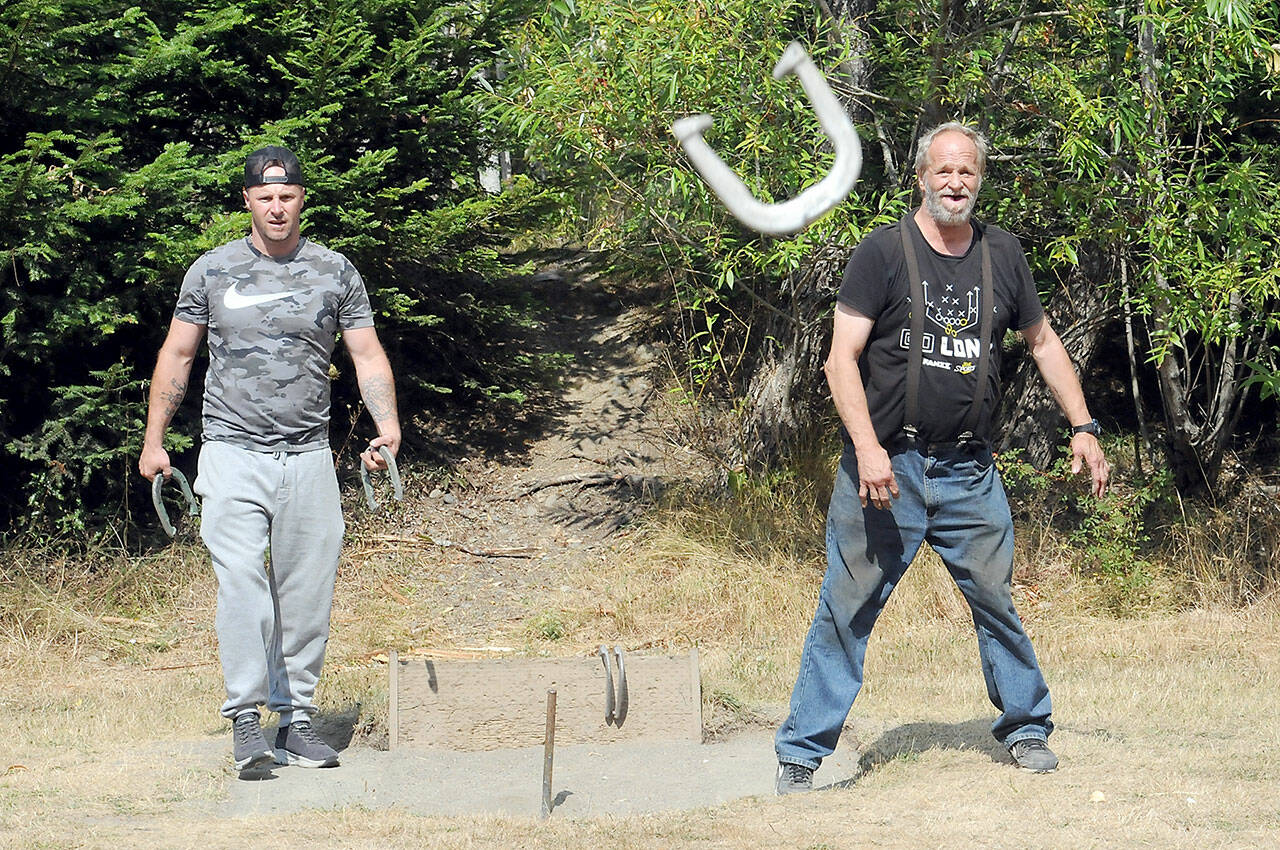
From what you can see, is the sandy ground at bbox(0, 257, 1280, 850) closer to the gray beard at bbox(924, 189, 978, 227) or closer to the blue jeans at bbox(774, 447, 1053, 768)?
the blue jeans at bbox(774, 447, 1053, 768)

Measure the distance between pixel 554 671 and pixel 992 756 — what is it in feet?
5.50

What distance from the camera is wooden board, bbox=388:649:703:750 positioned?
17.6ft

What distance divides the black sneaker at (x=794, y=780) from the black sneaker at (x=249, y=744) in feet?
5.83

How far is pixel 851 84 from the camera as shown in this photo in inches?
313

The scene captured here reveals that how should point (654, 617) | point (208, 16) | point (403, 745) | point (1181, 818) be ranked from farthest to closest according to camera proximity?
point (208, 16), point (654, 617), point (403, 745), point (1181, 818)

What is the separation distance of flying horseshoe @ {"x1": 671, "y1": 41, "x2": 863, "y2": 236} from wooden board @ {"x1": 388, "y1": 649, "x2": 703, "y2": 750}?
1761 millimetres

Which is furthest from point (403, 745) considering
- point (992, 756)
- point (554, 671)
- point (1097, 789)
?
point (1097, 789)

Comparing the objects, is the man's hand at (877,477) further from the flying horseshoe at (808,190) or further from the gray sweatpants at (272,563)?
the gray sweatpants at (272,563)

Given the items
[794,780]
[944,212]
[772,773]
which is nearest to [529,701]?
[772,773]

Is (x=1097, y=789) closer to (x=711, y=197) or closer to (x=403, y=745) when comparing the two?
(x=403, y=745)

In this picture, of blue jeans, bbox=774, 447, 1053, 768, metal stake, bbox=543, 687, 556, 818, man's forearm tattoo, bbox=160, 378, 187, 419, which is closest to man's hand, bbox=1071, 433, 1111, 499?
blue jeans, bbox=774, 447, 1053, 768

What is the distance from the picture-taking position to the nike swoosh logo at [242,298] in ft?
16.3

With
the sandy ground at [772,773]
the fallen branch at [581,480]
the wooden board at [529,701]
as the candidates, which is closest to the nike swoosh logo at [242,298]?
the wooden board at [529,701]

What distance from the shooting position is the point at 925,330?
4.46 metres
